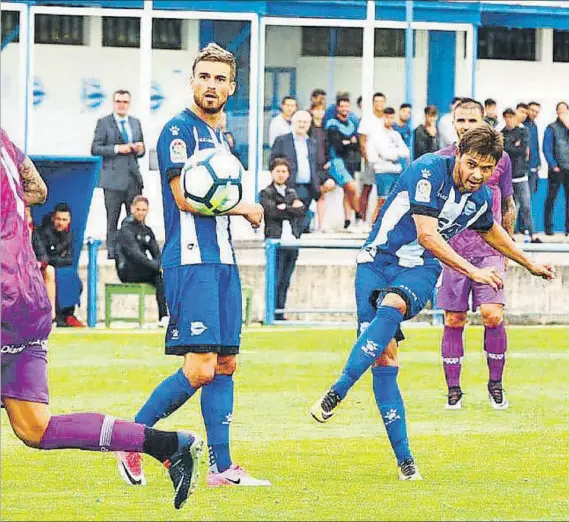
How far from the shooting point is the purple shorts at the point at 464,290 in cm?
1310

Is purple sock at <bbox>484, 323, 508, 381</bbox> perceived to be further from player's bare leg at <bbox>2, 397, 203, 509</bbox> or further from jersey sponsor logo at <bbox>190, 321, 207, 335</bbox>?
player's bare leg at <bbox>2, 397, 203, 509</bbox>

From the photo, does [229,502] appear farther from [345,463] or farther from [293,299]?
[293,299]

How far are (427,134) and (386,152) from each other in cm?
88

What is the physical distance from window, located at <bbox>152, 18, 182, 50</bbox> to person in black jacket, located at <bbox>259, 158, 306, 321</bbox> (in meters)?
6.81

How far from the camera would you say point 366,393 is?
46.5ft

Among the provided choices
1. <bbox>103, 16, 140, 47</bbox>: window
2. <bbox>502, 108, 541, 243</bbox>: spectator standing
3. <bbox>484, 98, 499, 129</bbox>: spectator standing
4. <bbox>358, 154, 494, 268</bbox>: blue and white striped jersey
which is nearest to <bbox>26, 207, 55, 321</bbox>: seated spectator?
<bbox>484, 98, 499, 129</bbox>: spectator standing

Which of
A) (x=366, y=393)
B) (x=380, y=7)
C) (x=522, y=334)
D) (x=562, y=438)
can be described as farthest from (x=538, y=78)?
(x=562, y=438)

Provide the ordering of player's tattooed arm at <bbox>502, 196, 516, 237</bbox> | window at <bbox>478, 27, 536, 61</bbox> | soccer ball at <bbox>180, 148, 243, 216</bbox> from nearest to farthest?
1. soccer ball at <bbox>180, 148, 243, 216</bbox>
2. player's tattooed arm at <bbox>502, 196, 516, 237</bbox>
3. window at <bbox>478, 27, 536, 61</bbox>

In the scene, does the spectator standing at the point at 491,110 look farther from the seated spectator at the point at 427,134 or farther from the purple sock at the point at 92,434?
the purple sock at the point at 92,434

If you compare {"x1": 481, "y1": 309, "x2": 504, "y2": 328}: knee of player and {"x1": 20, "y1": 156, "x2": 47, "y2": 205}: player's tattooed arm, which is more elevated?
{"x1": 20, "y1": 156, "x2": 47, "y2": 205}: player's tattooed arm

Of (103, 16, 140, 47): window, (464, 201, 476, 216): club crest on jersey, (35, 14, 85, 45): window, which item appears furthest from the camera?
(103, 16, 140, 47): window

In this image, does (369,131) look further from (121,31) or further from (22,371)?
(22,371)

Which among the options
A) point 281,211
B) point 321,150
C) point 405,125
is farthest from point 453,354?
point 405,125

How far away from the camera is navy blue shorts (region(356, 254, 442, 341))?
373 inches
